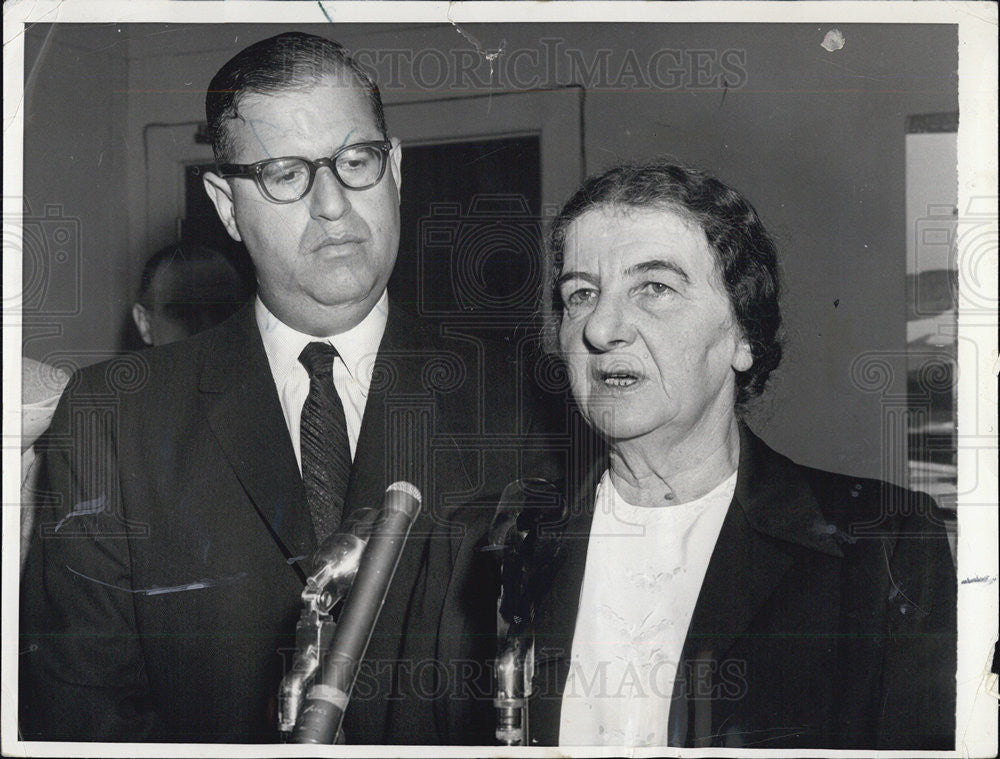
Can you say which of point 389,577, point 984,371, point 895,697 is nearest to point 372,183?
point 389,577

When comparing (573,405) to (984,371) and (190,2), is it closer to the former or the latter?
(984,371)

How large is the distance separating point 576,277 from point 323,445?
0.43 meters

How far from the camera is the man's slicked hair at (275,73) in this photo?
1.29 m

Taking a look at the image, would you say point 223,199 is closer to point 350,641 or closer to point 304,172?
point 304,172

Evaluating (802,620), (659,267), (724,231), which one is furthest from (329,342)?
(802,620)

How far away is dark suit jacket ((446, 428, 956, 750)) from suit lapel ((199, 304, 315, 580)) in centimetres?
25

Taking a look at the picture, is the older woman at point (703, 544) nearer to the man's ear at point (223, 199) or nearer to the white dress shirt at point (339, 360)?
the white dress shirt at point (339, 360)

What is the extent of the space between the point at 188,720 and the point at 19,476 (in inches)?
17.4

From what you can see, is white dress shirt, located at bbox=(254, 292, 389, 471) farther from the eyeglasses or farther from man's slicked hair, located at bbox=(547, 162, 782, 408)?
man's slicked hair, located at bbox=(547, 162, 782, 408)

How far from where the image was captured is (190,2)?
1347 millimetres

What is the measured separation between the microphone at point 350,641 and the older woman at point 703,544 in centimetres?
21

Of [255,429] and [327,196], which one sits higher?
[327,196]

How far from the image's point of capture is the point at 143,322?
52.3 inches

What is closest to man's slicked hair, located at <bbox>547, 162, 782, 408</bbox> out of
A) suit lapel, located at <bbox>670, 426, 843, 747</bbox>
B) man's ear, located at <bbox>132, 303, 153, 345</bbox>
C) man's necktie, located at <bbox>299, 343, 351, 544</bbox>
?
suit lapel, located at <bbox>670, 426, 843, 747</bbox>
